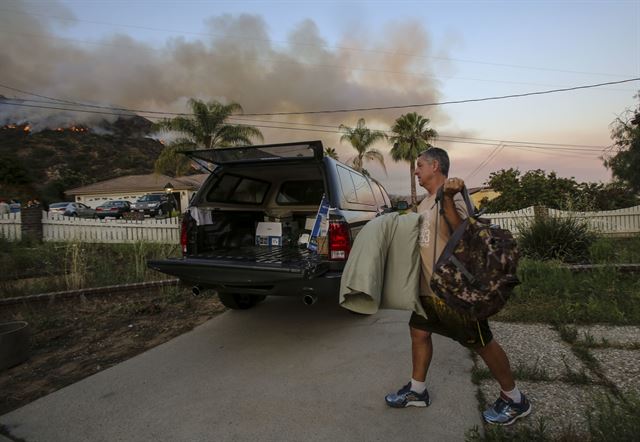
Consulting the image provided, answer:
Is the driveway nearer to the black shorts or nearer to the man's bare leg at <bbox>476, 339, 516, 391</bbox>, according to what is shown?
the man's bare leg at <bbox>476, 339, 516, 391</bbox>

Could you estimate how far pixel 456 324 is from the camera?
229 centimetres

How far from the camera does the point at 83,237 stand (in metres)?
12.3

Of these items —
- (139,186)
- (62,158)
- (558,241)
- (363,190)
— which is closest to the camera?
(363,190)

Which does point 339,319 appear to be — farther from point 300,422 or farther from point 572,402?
point 572,402

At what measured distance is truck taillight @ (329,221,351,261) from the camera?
3.71 m

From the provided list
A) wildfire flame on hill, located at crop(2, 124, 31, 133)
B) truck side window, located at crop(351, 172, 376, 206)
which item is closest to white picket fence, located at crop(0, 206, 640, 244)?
truck side window, located at crop(351, 172, 376, 206)

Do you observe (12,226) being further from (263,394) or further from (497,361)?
(497,361)

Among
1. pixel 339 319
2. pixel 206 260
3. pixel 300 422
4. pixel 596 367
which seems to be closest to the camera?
pixel 300 422

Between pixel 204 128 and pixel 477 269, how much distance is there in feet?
85.6

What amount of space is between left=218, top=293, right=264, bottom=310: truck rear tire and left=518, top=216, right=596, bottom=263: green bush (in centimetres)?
506

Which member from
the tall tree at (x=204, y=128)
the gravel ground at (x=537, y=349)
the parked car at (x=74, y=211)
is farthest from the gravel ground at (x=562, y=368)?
the parked car at (x=74, y=211)

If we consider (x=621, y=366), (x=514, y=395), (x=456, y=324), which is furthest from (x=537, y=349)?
(x=456, y=324)

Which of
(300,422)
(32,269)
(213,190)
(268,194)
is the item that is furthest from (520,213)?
(32,269)

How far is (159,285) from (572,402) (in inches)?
212
